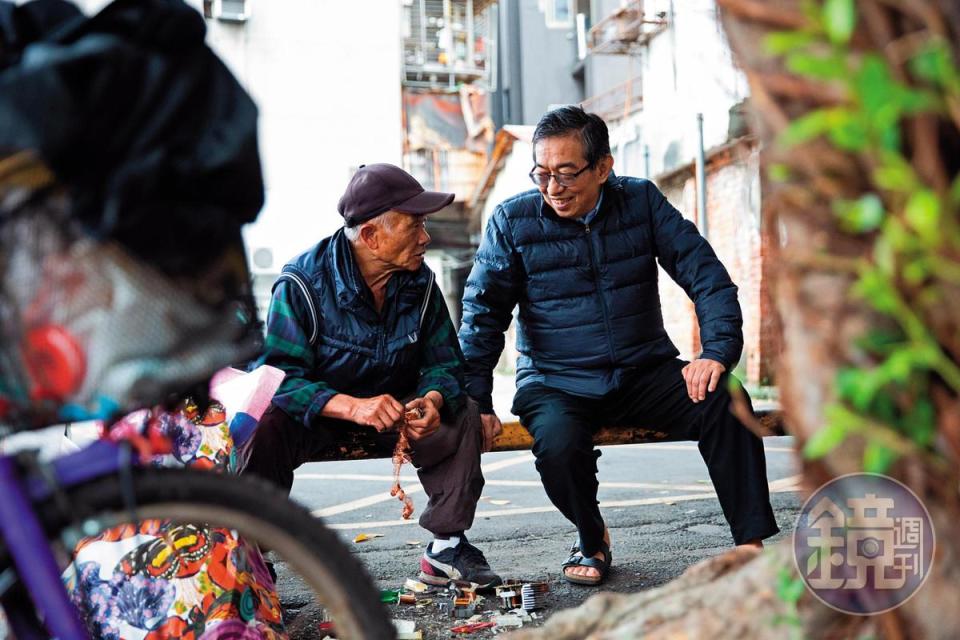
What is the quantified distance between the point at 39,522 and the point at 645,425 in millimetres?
2644

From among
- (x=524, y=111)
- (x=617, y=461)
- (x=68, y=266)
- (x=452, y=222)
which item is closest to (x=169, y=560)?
(x=68, y=266)

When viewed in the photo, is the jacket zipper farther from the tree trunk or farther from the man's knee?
the tree trunk

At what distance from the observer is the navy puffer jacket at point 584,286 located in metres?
3.91

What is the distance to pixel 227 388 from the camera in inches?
119

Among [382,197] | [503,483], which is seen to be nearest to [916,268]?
[382,197]

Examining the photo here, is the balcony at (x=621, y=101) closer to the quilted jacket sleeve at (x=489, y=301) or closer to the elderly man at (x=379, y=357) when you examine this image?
the quilted jacket sleeve at (x=489, y=301)

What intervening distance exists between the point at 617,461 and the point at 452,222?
56.5 ft

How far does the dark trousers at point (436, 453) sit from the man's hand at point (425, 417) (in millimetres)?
72

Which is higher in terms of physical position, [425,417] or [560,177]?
[560,177]

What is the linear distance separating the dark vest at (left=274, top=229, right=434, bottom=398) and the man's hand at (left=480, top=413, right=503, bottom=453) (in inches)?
13.7

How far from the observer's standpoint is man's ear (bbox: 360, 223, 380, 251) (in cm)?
369

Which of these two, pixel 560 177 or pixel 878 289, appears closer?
pixel 878 289

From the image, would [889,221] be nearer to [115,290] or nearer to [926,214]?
[926,214]

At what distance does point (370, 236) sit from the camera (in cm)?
370
